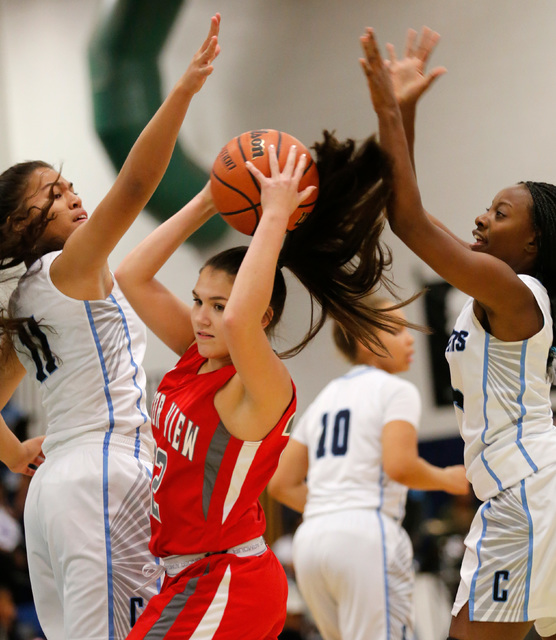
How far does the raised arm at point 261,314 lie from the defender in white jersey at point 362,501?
6.59ft

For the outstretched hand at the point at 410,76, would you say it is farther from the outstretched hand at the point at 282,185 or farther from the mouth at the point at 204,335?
the mouth at the point at 204,335

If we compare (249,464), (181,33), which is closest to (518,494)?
(249,464)

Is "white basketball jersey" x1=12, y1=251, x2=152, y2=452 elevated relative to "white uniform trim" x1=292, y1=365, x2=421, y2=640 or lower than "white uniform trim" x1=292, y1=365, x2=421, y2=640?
elevated

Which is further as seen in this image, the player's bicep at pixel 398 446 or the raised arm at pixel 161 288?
the player's bicep at pixel 398 446

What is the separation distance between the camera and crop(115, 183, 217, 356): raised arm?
2807 mm

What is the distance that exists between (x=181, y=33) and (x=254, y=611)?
6.28 metres

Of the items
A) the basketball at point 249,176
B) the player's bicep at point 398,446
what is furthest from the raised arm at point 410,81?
the player's bicep at point 398,446

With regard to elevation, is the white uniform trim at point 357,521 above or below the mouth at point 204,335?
below

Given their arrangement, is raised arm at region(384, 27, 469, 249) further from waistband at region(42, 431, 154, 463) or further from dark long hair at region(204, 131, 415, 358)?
waistband at region(42, 431, 154, 463)

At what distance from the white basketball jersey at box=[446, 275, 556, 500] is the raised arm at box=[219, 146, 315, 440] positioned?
83 cm

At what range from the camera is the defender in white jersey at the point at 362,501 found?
4344 mm

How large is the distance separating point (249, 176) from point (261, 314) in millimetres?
485

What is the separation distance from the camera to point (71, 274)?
102 inches

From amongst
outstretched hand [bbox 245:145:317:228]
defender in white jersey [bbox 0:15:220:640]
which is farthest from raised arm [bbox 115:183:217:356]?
outstretched hand [bbox 245:145:317:228]
